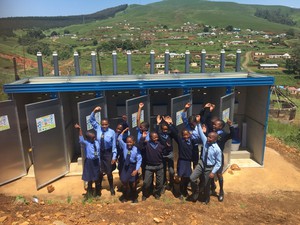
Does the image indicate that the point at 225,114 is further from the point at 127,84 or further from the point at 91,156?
the point at 91,156

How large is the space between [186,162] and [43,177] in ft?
11.8

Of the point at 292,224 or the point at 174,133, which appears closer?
the point at 292,224

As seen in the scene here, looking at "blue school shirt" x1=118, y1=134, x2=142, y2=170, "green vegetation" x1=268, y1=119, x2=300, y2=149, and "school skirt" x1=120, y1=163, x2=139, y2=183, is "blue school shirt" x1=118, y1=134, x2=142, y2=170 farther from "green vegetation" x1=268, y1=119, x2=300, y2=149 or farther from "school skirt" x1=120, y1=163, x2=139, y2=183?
"green vegetation" x1=268, y1=119, x2=300, y2=149

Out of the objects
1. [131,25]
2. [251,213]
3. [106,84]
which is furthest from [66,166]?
[131,25]

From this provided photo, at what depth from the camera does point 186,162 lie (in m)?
6.22

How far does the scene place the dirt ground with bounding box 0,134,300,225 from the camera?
5641 millimetres

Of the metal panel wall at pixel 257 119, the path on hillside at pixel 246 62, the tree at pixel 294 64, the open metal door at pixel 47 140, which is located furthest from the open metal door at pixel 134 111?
the tree at pixel 294 64

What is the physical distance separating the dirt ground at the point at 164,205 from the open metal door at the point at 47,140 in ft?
1.13

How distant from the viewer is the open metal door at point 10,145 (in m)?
7.25

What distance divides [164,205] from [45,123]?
3.41m

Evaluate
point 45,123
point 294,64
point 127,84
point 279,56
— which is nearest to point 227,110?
point 127,84

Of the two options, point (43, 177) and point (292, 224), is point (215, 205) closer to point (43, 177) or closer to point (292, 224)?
point (292, 224)

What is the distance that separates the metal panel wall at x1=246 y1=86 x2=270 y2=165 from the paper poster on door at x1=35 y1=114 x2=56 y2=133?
5.67m

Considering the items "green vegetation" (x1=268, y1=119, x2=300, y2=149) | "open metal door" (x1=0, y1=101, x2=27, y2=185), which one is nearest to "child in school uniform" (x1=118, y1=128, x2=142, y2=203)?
"open metal door" (x1=0, y1=101, x2=27, y2=185)
